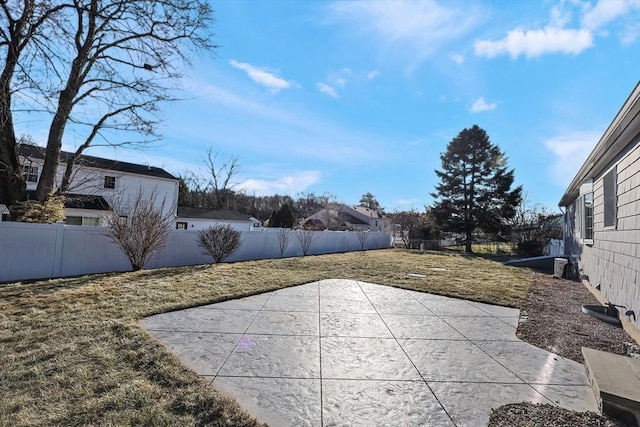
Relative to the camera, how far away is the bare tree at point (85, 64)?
7.69m

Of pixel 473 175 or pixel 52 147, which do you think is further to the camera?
pixel 473 175

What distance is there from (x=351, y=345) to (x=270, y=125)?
12.4 meters

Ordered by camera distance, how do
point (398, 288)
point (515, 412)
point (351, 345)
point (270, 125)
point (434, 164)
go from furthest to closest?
point (434, 164)
point (270, 125)
point (398, 288)
point (351, 345)
point (515, 412)

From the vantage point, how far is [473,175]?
25641 mm

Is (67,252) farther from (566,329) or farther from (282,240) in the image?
(566,329)

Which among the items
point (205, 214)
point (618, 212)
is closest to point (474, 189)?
point (205, 214)

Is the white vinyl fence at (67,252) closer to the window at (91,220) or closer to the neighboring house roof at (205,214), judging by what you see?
the window at (91,220)

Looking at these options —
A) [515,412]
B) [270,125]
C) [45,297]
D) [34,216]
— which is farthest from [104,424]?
[270,125]

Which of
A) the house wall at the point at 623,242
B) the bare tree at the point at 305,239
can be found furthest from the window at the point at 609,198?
the bare tree at the point at 305,239

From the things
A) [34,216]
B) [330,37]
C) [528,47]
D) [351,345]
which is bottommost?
[351,345]

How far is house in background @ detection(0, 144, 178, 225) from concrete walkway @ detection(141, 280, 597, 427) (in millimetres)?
11562

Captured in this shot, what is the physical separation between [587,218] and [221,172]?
1321 inches

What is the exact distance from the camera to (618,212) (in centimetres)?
521

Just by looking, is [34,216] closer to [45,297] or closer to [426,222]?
[45,297]
